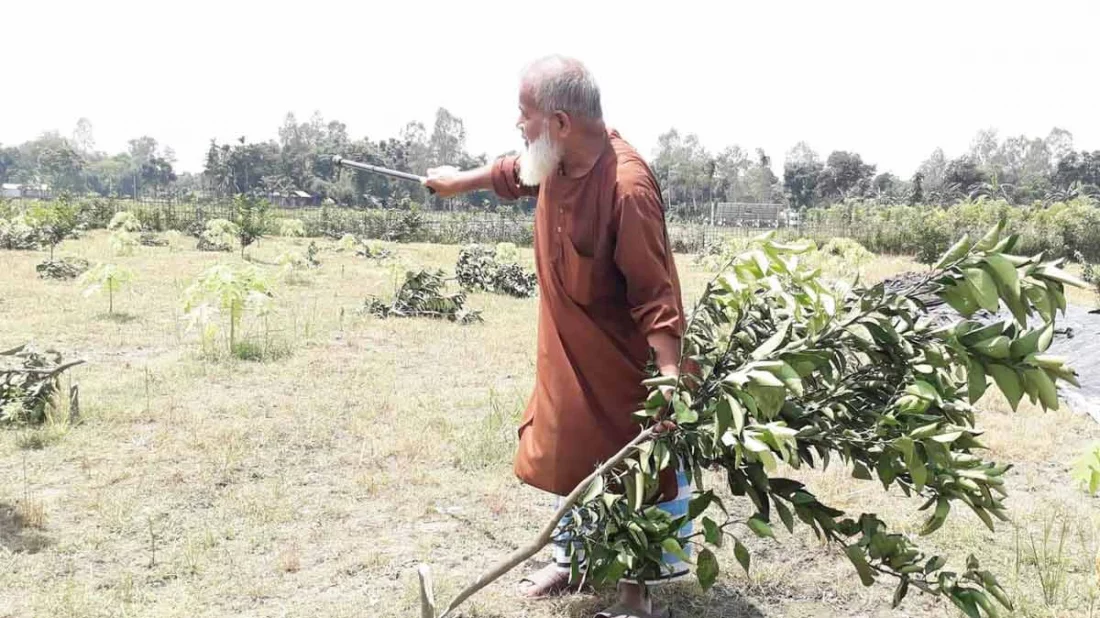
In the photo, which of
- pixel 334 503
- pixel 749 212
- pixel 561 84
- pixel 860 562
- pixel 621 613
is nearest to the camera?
pixel 860 562

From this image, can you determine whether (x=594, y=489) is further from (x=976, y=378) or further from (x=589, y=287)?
(x=976, y=378)

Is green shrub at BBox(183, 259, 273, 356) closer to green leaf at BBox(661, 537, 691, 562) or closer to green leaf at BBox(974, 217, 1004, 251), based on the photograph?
green leaf at BBox(661, 537, 691, 562)

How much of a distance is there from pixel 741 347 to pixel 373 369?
5.02 m

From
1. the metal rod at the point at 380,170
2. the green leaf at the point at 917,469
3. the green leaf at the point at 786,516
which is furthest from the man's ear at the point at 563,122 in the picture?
the green leaf at the point at 917,469

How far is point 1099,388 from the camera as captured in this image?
250 inches

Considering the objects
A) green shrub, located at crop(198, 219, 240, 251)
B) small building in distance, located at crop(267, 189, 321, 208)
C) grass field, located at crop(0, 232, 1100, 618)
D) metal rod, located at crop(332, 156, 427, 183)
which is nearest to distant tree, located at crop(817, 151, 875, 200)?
small building in distance, located at crop(267, 189, 321, 208)

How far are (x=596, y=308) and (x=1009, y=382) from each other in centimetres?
121

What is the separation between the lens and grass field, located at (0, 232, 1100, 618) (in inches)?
120

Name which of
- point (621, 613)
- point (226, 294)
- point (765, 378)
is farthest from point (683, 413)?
point (226, 294)

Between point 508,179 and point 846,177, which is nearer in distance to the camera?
point 508,179

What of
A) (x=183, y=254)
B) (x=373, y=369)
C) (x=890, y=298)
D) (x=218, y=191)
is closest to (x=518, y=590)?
(x=890, y=298)

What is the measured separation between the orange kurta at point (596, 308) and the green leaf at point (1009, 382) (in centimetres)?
88

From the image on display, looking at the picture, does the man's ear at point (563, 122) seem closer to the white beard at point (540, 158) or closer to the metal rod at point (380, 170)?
the white beard at point (540, 158)

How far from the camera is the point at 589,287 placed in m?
2.46
